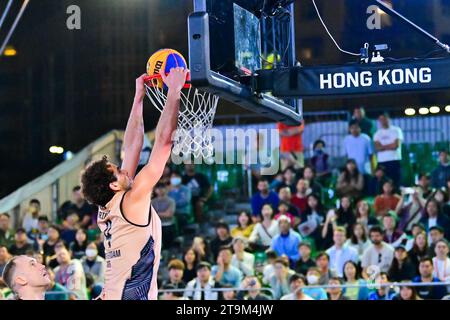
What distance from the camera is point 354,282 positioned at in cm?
1221

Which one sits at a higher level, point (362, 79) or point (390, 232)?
point (362, 79)

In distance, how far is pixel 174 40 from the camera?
→ 16.9m

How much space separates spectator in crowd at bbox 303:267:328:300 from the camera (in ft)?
38.9

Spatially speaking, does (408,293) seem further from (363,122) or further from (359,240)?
(363,122)

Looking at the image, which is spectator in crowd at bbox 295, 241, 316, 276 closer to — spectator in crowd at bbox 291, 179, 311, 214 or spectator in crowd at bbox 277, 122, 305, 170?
spectator in crowd at bbox 291, 179, 311, 214

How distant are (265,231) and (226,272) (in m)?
1.00

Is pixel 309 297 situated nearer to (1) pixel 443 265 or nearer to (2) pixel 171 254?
(1) pixel 443 265

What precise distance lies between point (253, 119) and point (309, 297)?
5.29m

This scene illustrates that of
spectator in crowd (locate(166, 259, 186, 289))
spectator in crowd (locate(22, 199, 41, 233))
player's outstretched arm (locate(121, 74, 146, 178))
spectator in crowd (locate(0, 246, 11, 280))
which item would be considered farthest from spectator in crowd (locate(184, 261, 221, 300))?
player's outstretched arm (locate(121, 74, 146, 178))

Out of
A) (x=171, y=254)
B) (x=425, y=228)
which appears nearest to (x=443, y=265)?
(x=425, y=228)

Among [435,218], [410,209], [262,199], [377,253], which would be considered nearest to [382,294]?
[377,253]

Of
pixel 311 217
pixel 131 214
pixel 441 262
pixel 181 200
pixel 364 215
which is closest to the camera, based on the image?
pixel 131 214

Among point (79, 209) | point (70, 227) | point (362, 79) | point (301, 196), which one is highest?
point (362, 79)
